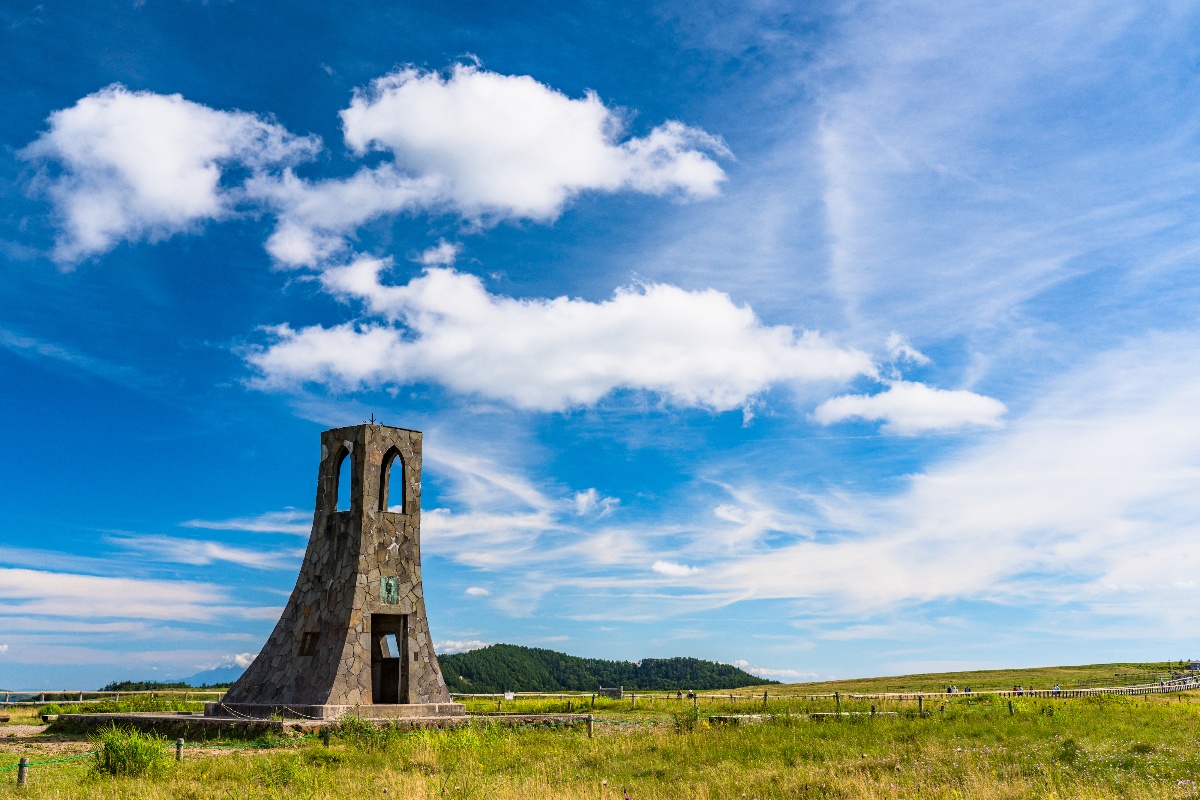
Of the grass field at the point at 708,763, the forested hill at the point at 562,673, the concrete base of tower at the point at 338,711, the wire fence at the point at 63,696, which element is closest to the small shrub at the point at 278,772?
the grass field at the point at 708,763

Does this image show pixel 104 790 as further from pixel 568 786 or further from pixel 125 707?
pixel 125 707

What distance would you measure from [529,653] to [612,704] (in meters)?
77.7

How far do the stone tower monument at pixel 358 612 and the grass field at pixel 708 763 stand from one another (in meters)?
3.93

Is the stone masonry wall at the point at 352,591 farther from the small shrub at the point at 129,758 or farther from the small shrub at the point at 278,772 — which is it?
the small shrub at the point at 129,758

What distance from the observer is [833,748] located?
70.7ft

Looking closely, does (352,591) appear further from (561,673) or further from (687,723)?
(561,673)

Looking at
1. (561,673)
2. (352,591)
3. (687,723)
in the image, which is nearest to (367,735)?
(352,591)

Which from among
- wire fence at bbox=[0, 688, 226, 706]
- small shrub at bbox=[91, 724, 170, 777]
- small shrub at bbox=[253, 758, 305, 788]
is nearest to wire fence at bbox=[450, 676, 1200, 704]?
wire fence at bbox=[0, 688, 226, 706]

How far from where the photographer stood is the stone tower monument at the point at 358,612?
2903 cm

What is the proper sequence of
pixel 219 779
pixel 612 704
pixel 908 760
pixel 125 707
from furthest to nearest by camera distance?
pixel 612 704 < pixel 125 707 < pixel 908 760 < pixel 219 779

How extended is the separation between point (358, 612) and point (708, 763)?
14.4m

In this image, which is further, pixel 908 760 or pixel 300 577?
pixel 300 577

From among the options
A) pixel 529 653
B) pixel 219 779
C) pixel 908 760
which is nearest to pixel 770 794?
pixel 908 760

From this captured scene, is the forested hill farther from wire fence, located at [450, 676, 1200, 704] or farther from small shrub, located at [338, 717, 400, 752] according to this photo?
small shrub, located at [338, 717, 400, 752]
